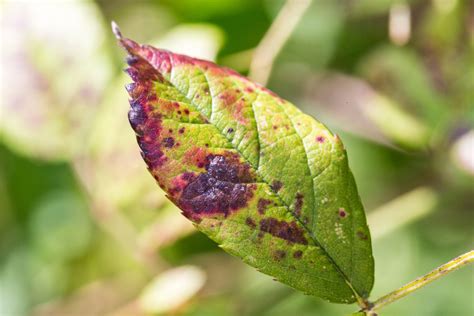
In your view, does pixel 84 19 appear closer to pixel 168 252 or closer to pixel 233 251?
pixel 168 252

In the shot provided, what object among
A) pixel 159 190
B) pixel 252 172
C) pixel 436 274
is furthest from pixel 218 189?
pixel 159 190

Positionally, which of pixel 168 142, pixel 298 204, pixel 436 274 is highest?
pixel 168 142

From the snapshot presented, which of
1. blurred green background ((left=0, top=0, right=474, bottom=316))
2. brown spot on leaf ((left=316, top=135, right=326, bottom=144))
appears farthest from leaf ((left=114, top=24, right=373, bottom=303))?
blurred green background ((left=0, top=0, right=474, bottom=316))

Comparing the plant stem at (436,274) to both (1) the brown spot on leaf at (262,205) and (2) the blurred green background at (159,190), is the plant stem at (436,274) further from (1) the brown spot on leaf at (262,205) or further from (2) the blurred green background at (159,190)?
(2) the blurred green background at (159,190)

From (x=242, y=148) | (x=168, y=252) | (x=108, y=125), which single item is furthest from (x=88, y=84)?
(x=242, y=148)

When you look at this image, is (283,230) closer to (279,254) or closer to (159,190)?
(279,254)

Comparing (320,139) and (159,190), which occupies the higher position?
(159,190)

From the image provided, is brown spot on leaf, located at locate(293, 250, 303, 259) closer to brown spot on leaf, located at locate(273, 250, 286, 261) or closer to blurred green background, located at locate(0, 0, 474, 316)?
brown spot on leaf, located at locate(273, 250, 286, 261)
